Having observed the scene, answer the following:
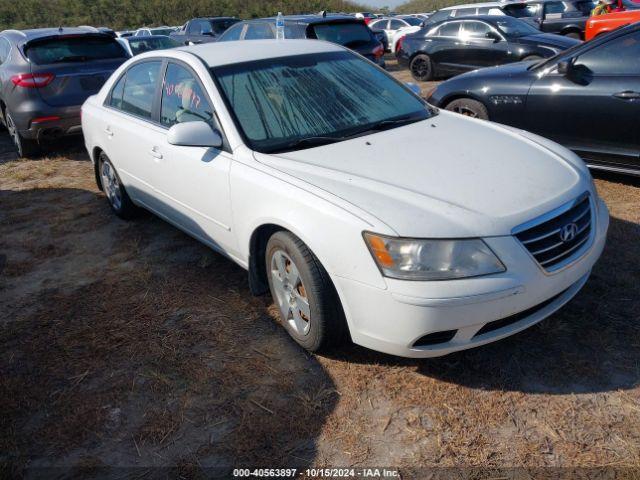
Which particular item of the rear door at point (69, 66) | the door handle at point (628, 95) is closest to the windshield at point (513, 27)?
the door handle at point (628, 95)

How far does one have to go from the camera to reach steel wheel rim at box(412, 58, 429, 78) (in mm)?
12226

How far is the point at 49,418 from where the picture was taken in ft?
8.69

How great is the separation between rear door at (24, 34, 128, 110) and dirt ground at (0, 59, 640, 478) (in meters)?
3.76

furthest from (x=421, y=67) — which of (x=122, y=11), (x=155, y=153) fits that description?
(x=122, y=11)

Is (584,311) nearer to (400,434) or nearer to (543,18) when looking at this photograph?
(400,434)

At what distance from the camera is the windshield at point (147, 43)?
13.0 metres

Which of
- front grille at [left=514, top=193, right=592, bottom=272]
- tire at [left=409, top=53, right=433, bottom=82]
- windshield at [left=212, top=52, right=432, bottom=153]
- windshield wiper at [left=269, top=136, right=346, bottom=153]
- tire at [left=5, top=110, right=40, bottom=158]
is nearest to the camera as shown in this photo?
front grille at [left=514, top=193, right=592, bottom=272]

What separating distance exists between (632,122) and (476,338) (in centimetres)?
318

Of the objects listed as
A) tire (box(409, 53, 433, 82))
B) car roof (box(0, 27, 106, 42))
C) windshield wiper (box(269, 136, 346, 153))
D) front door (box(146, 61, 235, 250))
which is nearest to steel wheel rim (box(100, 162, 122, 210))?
front door (box(146, 61, 235, 250))

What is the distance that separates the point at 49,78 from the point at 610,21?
376 inches

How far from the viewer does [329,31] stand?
383 inches

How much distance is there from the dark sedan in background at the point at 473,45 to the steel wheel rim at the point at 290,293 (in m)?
8.51

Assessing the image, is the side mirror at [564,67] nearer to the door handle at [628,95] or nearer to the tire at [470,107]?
the door handle at [628,95]

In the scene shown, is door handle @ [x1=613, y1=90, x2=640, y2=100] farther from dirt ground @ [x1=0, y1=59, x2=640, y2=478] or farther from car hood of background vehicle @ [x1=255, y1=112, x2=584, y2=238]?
car hood of background vehicle @ [x1=255, y1=112, x2=584, y2=238]
